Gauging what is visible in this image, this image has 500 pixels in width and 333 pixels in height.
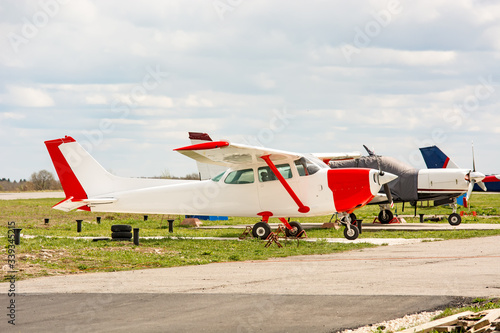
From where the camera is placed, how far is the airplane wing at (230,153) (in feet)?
59.5

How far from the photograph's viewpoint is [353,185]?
800 inches

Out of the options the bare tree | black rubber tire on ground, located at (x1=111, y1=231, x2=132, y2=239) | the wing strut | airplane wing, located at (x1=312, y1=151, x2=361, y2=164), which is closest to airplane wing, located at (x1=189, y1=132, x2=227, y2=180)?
airplane wing, located at (x1=312, y1=151, x2=361, y2=164)

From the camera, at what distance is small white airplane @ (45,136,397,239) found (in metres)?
20.4

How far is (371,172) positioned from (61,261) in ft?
34.1

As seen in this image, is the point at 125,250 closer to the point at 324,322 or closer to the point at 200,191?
the point at 200,191

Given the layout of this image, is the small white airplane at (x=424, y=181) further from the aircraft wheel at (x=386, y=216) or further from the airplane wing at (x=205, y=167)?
the airplane wing at (x=205, y=167)

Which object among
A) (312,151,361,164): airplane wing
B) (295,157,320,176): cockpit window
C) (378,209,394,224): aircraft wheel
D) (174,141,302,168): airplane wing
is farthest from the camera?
(378,209,394,224): aircraft wheel

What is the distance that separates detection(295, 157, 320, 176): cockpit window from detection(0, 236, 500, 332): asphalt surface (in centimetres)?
623

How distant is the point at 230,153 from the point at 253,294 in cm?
1005

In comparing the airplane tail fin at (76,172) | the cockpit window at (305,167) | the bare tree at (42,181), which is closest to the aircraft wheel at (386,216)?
the cockpit window at (305,167)

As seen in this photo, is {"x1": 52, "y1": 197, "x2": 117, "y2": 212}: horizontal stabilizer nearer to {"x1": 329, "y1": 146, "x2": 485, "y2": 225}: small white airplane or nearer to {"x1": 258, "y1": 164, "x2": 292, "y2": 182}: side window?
{"x1": 258, "y1": 164, "x2": 292, "y2": 182}: side window

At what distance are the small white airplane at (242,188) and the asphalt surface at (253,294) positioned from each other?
5.71 metres

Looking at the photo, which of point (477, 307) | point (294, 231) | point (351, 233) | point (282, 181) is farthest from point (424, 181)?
point (477, 307)

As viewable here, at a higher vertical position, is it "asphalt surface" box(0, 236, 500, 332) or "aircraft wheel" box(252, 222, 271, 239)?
"aircraft wheel" box(252, 222, 271, 239)
